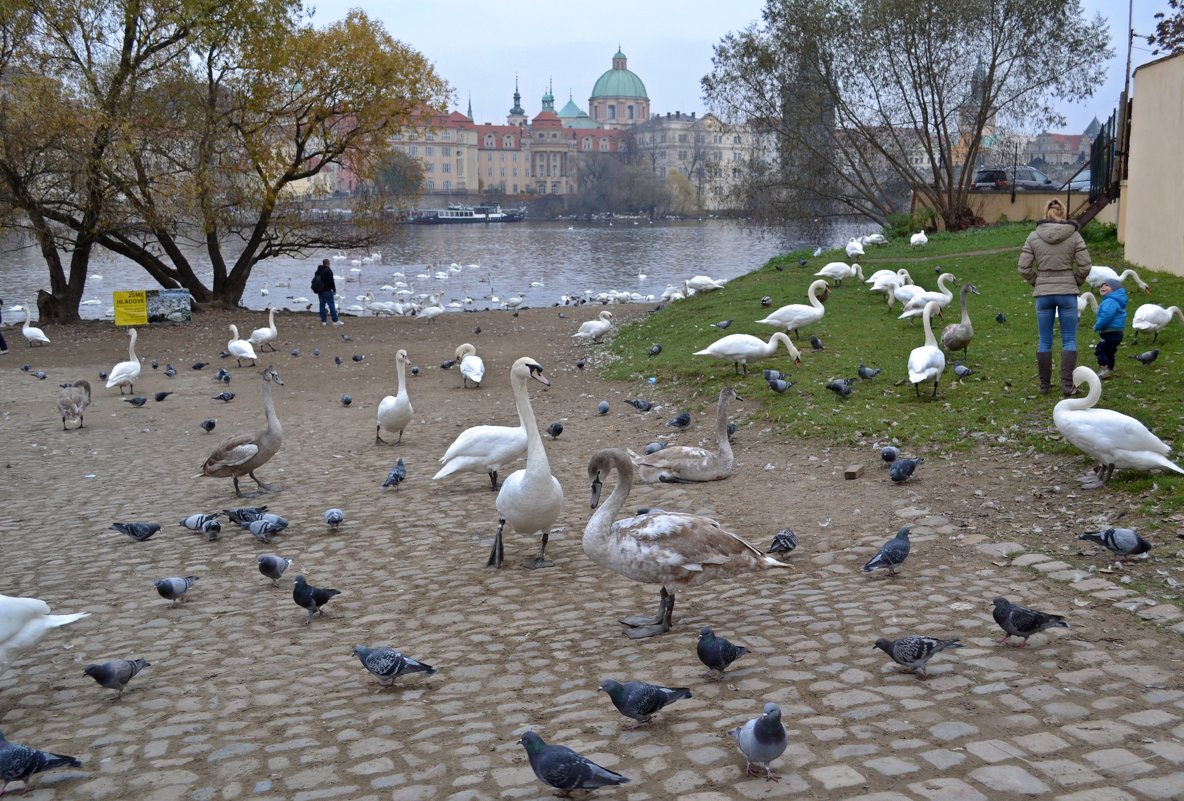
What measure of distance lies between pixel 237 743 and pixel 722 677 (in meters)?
2.46

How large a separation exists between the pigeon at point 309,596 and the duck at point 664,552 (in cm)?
178

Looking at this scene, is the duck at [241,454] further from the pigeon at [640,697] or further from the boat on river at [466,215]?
the boat on river at [466,215]

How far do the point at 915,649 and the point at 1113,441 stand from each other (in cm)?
337

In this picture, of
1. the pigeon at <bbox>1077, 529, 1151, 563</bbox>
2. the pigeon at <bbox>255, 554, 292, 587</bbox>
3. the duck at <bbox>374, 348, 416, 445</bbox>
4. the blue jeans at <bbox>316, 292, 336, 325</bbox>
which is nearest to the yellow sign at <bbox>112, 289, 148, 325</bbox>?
the blue jeans at <bbox>316, 292, 336, 325</bbox>

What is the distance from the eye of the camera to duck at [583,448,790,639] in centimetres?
609

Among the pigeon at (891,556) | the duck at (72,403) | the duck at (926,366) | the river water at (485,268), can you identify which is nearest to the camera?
the pigeon at (891,556)

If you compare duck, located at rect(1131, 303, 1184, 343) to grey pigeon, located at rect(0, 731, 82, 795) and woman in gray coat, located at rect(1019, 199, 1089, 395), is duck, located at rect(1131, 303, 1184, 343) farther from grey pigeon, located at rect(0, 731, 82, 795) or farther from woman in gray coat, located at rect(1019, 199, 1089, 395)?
grey pigeon, located at rect(0, 731, 82, 795)

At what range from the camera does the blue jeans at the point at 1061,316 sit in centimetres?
1010

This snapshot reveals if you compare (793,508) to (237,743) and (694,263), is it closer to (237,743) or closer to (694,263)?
(237,743)

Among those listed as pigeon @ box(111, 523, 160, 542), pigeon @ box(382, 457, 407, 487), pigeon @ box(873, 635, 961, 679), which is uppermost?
pigeon @ box(873, 635, 961, 679)

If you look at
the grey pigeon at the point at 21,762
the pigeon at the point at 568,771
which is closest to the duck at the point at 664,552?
the pigeon at the point at 568,771

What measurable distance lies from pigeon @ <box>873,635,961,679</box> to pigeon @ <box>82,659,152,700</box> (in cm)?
A: 406

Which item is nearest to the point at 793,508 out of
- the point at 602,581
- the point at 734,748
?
the point at 602,581

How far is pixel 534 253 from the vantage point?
66562 mm
